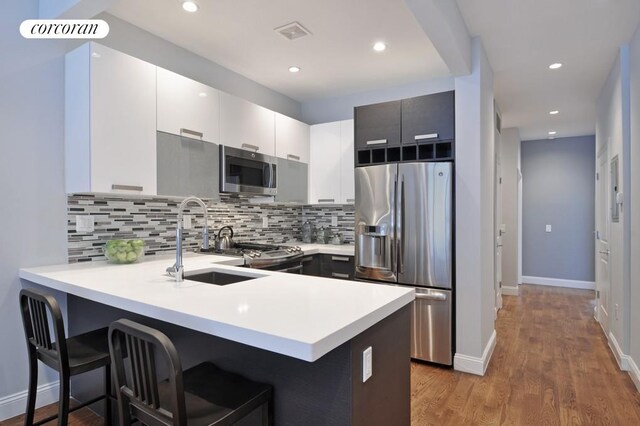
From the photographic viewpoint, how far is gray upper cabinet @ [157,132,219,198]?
101 inches

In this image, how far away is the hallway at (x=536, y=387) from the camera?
2229 mm

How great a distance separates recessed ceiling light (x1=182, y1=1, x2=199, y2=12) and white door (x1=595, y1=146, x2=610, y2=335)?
3.94 meters

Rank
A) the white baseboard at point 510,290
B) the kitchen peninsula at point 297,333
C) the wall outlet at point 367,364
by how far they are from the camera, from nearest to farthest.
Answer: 1. the kitchen peninsula at point 297,333
2. the wall outlet at point 367,364
3. the white baseboard at point 510,290

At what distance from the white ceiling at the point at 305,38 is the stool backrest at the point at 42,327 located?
1.95 m

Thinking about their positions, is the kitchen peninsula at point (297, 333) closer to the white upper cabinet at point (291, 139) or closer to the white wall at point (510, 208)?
the white upper cabinet at point (291, 139)

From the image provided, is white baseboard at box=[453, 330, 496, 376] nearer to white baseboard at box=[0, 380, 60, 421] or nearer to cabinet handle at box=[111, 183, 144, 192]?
cabinet handle at box=[111, 183, 144, 192]

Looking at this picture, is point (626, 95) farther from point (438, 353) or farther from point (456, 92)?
point (438, 353)

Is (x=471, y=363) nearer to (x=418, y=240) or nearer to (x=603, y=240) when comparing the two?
(x=418, y=240)

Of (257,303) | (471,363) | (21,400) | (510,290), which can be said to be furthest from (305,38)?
(510,290)

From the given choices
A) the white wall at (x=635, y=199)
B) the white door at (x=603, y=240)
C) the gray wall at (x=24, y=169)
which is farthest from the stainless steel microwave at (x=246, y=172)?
the white door at (x=603, y=240)

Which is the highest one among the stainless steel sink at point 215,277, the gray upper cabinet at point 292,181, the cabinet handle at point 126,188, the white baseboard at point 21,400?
the gray upper cabinet at point 292,181

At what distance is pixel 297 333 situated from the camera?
3.43 feet

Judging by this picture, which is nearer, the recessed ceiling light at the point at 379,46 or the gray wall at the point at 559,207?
the recessed ceiling light at the point at 379,46

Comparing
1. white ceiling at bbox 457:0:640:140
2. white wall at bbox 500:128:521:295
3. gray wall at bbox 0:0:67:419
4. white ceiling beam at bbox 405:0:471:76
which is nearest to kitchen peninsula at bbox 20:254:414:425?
gray wall at bbox 0:0:67:419
